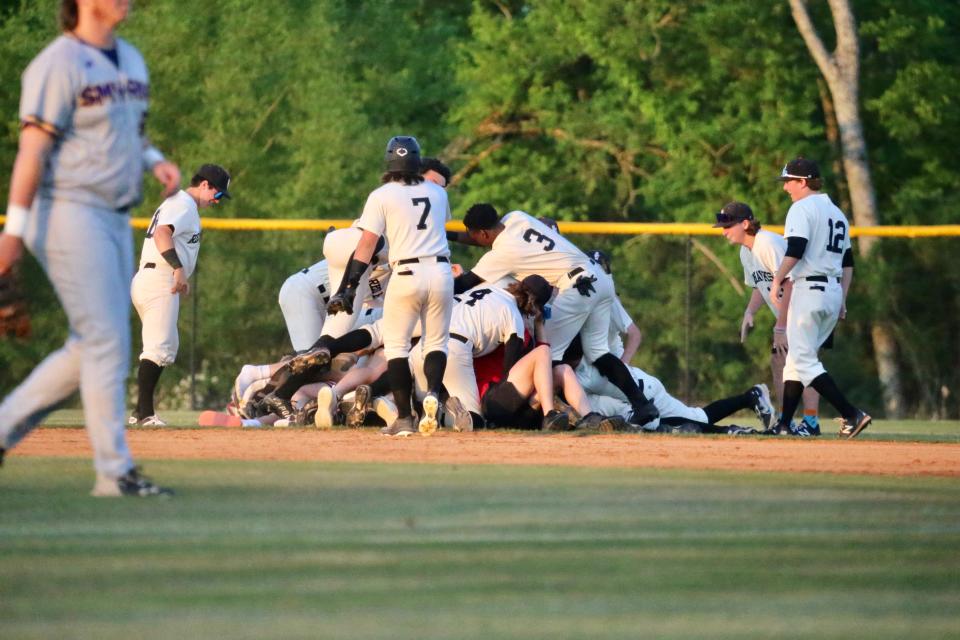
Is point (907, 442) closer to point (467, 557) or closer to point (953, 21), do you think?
point (467, 557)

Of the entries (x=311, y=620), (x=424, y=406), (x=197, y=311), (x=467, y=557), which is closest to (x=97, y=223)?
(x=467, y=557)

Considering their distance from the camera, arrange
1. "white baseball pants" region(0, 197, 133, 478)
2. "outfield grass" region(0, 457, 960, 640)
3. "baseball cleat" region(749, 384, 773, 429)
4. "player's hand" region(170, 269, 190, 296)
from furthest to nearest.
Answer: "baseball cleat" region(749, 384, 773, 429) < "player's hand" region(170, 269, 190, 296) < "white baseball pants" region(0, 197, 133, 478) < "outfield grass" region(0, 457, 960, 640)

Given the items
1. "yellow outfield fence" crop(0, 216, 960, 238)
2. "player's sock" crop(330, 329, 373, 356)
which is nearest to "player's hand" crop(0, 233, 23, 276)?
"player's sock" crop(330, 329, 373, 356)

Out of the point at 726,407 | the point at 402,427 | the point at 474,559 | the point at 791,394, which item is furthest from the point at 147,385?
the point at 474,559

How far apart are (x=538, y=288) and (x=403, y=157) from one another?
2.14 metres

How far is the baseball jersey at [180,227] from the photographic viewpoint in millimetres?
13797

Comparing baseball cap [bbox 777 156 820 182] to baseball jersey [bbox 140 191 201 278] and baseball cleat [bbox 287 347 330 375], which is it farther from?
baseball jersey [bbox 140 191 201 278]

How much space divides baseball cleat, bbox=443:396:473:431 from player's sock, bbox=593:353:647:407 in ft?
6.17

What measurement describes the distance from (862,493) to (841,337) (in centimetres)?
1375

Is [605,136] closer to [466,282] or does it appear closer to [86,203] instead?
[466,282]

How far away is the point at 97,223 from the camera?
7.05m

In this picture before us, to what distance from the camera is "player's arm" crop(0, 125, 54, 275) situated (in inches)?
271

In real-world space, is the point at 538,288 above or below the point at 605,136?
below

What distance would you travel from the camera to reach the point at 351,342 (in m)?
14.0
